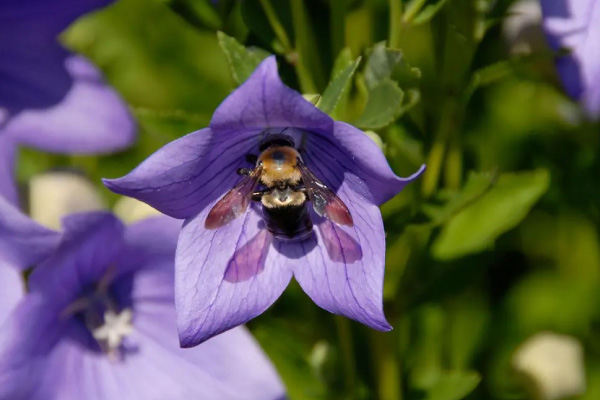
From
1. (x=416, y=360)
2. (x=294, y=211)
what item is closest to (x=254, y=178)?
(x=294, y=211)

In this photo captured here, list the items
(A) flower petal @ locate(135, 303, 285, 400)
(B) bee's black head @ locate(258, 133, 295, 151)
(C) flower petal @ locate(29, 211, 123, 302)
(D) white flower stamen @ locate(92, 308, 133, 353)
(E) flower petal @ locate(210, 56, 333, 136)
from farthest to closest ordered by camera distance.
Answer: (D) white flower stamen @ locate(92, 308, 133, 353) → (A) flower petal @ locate(135, 303, 285, 400) → (C) flower petal @ locate(29, 211, 123, 302) → (B) bee's black head @ locate(258, 133, 295, 151) → (E) flower petal @ locate(210, 56, 333, 136)

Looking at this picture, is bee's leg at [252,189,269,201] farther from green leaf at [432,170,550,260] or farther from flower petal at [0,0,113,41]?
flower petal at [0,0,113,41]

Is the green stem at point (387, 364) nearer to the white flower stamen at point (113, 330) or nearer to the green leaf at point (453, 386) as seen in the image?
the green leaf at point (453, 386)

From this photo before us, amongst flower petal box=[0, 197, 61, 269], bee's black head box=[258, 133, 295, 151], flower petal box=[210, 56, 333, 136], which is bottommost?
flower petal box=[0, 197, 61, 269]

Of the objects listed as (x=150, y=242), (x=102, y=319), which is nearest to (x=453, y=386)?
(x=150, y=242)

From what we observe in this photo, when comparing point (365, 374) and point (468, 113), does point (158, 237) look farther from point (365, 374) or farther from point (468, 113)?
point (468, 113)

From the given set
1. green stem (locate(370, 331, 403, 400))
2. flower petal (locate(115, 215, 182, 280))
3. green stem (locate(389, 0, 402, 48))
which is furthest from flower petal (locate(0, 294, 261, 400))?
green stem (locate(389, 0, 402, 48))

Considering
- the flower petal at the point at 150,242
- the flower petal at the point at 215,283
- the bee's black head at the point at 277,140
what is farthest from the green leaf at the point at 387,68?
the flower petal at the point at 150,242
